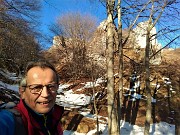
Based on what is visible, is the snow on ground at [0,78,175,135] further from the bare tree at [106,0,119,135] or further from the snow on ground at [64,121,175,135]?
the bare tree at [106,0,119,135]

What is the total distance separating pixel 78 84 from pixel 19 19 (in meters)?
11.1

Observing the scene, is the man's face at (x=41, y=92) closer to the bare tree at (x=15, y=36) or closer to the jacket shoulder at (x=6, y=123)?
the jacket shoulder at (x=6, y=123)

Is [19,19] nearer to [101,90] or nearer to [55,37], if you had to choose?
[101,90]

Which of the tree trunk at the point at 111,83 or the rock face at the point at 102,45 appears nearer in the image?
the tree trunk at the point at 111,83

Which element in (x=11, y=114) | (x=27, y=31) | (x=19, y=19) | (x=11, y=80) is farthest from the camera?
(x=11, y=80)

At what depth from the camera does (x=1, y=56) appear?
52.4ft

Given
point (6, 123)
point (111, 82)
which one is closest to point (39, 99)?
point (6, 123)

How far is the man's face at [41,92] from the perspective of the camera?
154cm

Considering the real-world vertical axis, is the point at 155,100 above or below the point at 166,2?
below

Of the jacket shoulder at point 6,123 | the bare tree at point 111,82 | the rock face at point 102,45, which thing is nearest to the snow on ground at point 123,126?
the rock face at point 102,45

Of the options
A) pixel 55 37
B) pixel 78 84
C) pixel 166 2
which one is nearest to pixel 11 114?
pixel 166 2

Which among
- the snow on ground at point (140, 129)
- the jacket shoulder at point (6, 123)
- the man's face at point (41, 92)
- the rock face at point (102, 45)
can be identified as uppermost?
the rock face at point (102, 45)

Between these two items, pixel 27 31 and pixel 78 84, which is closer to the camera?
pixel 27 31

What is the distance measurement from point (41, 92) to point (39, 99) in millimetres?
43
